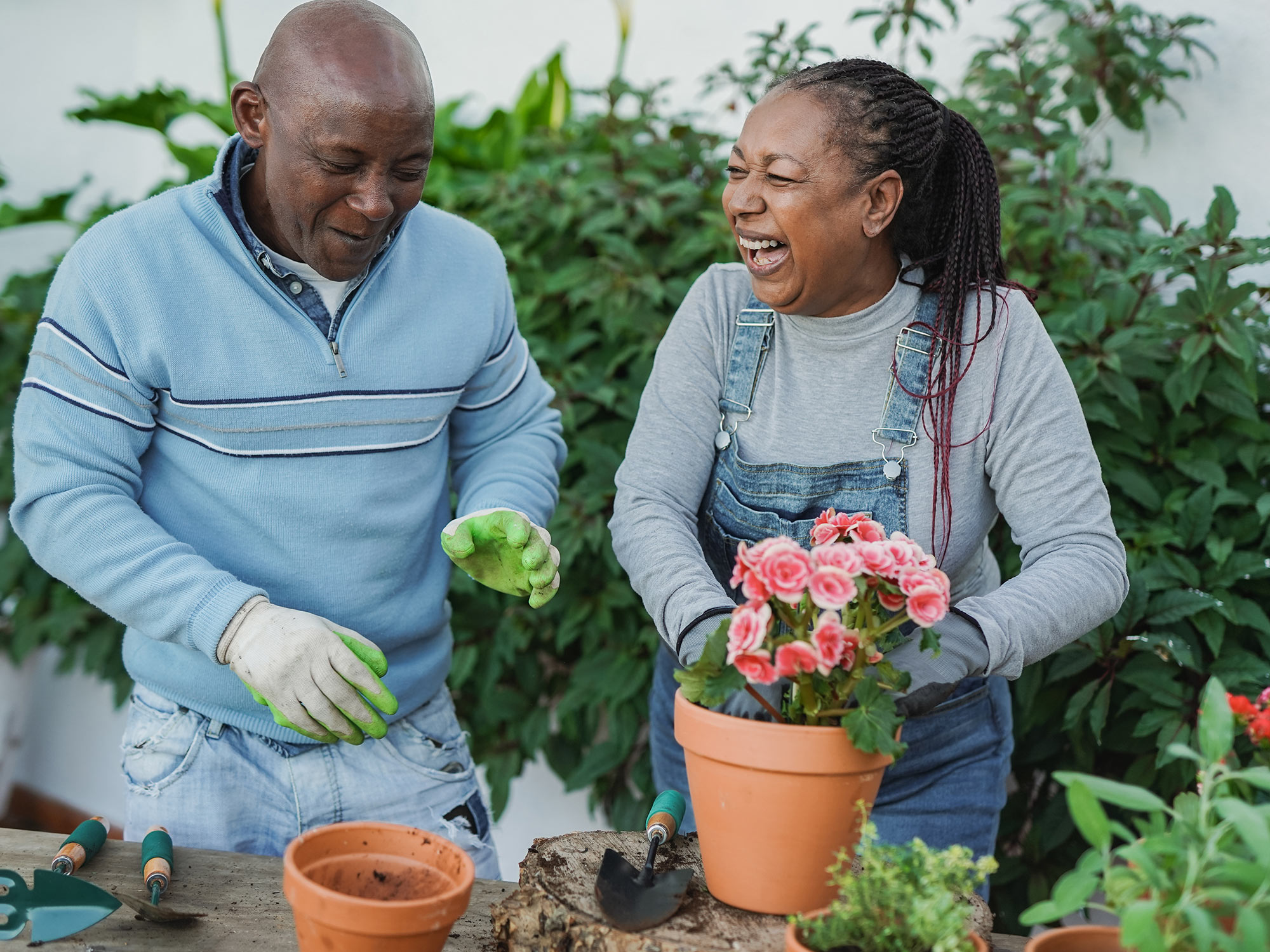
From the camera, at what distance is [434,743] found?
157 cm

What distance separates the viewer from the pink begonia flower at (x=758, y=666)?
100 cm

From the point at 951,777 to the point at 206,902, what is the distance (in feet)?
2.99

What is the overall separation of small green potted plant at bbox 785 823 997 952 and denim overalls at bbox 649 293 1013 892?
51 centimetres

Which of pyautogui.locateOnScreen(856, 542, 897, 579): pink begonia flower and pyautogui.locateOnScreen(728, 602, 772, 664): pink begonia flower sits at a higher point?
pyautogui.locateOnScreen(856, 542, 897, 579): pink begonia flower

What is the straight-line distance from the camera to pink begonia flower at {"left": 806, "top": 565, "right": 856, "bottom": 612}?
3.20 ft

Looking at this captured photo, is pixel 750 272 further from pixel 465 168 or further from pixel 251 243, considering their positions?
pixel 465 168

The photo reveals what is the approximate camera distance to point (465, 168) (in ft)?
9.82

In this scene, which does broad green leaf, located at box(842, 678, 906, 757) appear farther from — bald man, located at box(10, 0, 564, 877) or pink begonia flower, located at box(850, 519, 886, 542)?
bald man, located at box(10, 0, 564, 877)

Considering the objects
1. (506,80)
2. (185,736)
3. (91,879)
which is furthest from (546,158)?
(91,879)

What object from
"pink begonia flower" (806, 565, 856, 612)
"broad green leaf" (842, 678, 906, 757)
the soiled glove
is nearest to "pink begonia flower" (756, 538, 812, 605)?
"pink begonia flower" (806, 565, 856, 612)

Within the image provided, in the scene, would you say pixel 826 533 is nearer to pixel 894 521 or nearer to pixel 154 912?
pixel 894 521

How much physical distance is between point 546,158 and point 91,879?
2.06 metres

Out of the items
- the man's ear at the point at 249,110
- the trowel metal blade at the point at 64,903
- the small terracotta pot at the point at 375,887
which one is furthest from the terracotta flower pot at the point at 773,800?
the man's ear at the point at 249,110

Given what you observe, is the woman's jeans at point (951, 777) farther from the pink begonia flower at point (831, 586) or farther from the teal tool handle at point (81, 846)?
the teal tool handle at point (81, 846)
